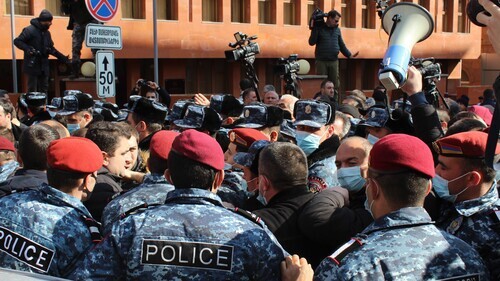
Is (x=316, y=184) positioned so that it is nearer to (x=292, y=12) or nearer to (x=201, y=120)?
(x=201, y=120)

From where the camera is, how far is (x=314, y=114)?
5.96m

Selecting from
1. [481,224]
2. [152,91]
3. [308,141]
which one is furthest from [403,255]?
[152,91]

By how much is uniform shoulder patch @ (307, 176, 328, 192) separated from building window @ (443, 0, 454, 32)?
2932cm

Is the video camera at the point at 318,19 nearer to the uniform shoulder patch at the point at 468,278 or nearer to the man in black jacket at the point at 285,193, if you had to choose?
the man in black jacket at the point at 285,193

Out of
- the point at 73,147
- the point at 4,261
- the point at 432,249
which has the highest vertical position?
the point at 73,147

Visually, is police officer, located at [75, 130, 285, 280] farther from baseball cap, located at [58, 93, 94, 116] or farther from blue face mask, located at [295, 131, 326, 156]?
baseball cap, located at [58, 93, 94, 116]

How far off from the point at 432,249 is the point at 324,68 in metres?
12.1

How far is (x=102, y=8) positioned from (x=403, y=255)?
7.59m

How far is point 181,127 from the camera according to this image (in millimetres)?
6832

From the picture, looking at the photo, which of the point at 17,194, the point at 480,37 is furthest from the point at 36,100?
the point at 480,37

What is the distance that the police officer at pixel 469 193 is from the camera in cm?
344

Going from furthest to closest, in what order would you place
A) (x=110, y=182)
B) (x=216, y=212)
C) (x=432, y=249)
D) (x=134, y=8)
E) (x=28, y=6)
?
1. (x=134, y=8)
2. (x=28, y=6)
3. (x=110, y=182)
4. (x=216, y=212)
5. (x=432, y=249)

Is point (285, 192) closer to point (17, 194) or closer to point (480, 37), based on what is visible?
point (17, 194)

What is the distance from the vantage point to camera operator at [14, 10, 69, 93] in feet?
45.2
